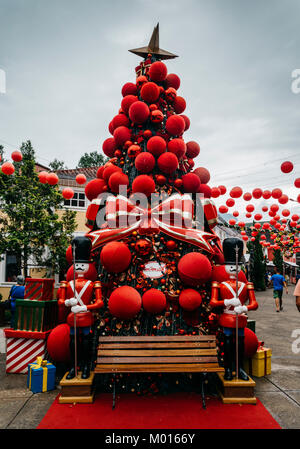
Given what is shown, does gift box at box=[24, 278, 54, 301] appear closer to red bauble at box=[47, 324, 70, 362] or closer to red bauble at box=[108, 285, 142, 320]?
red bauble at box=[47, 324, 70, 362]

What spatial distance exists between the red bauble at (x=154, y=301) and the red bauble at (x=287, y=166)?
21.8 ft

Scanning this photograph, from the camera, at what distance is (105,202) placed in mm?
5758

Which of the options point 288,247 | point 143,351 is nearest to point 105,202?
point 143,351

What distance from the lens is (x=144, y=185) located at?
5047mm

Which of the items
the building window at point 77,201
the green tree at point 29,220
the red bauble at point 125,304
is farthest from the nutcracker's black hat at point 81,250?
the building window at point 77,201

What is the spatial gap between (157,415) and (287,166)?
785 cm

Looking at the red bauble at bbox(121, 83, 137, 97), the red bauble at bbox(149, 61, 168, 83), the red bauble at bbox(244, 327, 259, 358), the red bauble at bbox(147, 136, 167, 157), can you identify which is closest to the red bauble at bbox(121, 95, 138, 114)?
the red bauble at bbox(121, 83, 137, 97)

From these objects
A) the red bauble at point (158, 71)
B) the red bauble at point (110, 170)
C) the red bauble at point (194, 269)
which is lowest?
the red bauble at point (194, 269)

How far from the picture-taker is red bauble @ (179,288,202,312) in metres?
4.55

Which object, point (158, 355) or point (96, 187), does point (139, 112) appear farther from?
point (158, 355)

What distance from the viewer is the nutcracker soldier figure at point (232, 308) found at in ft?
14.7

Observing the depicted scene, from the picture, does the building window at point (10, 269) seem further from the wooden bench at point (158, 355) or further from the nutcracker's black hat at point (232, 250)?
the nutcracker's black hat at point (232, 250)
